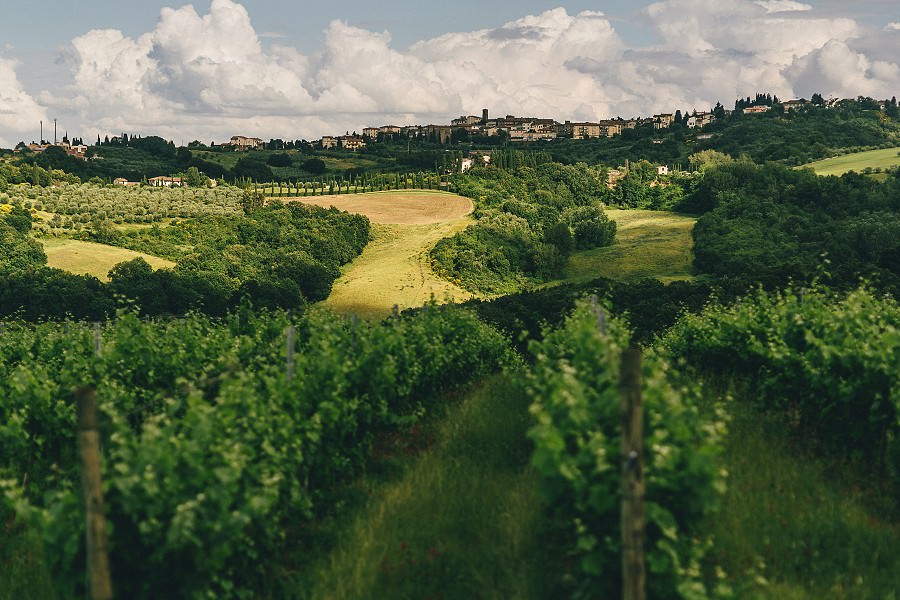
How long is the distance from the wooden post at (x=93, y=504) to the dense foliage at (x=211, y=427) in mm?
468

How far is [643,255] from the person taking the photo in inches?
3452

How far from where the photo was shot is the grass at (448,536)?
8.39 metres

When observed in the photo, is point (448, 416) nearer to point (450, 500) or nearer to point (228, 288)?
point (450, 500)

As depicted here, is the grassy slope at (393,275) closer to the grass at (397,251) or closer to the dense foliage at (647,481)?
the grass at (397,251)

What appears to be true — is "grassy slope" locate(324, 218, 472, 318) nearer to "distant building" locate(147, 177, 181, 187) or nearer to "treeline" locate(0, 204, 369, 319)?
"treeline" locate(0, 204, 369, 319)

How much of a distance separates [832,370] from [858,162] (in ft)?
386

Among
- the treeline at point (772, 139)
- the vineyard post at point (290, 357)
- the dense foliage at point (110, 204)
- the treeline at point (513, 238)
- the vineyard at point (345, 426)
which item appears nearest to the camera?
the vineyard at point (345, 426)

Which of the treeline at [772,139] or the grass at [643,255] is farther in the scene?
the treeline at [772,139]

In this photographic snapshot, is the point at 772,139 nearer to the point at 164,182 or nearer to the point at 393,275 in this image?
the point at 393,275

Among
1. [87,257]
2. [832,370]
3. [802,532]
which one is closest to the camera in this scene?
[802,532]

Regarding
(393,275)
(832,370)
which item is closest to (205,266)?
(393,275)

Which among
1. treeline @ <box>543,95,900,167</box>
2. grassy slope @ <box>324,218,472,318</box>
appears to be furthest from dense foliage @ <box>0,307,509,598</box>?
treeline @ <box>543,95,900,167</box>

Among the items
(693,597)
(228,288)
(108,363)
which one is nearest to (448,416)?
(108,363)

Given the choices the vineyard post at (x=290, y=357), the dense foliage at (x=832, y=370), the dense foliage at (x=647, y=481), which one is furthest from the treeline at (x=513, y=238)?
the dense foliage at (x=647, y=481)
